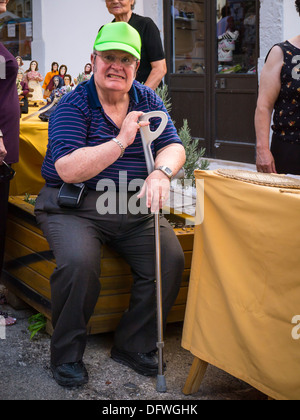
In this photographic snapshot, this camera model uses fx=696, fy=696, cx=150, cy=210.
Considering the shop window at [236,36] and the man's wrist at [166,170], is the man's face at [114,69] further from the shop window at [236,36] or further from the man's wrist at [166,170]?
the shop window at [236,36]

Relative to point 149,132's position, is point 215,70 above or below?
above

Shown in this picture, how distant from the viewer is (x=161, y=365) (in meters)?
3.03

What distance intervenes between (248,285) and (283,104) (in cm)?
136

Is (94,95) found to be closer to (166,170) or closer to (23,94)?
(166,170)

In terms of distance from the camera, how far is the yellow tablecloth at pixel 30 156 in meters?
4.58

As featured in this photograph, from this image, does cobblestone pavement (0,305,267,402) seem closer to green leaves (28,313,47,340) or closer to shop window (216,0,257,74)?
green leaves (28,313,47,340)

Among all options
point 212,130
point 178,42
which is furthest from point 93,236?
point 178,42

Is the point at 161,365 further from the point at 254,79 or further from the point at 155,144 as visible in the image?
the point at 254,79

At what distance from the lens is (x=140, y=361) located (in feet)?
10.7

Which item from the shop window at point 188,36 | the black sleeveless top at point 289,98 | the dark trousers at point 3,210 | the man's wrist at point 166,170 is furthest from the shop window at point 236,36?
the man's wrist at point 166,170

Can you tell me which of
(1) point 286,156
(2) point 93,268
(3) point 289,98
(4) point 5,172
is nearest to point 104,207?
(2) point 93,268

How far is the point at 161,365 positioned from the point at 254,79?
504 centimetres

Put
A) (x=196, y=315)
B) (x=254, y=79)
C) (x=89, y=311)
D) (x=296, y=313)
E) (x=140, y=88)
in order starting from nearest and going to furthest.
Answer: (x=296, y=313) → (x=196, y=315) → (x=89, y=311) → (x=140, y=88) → (x=254, y=79)
